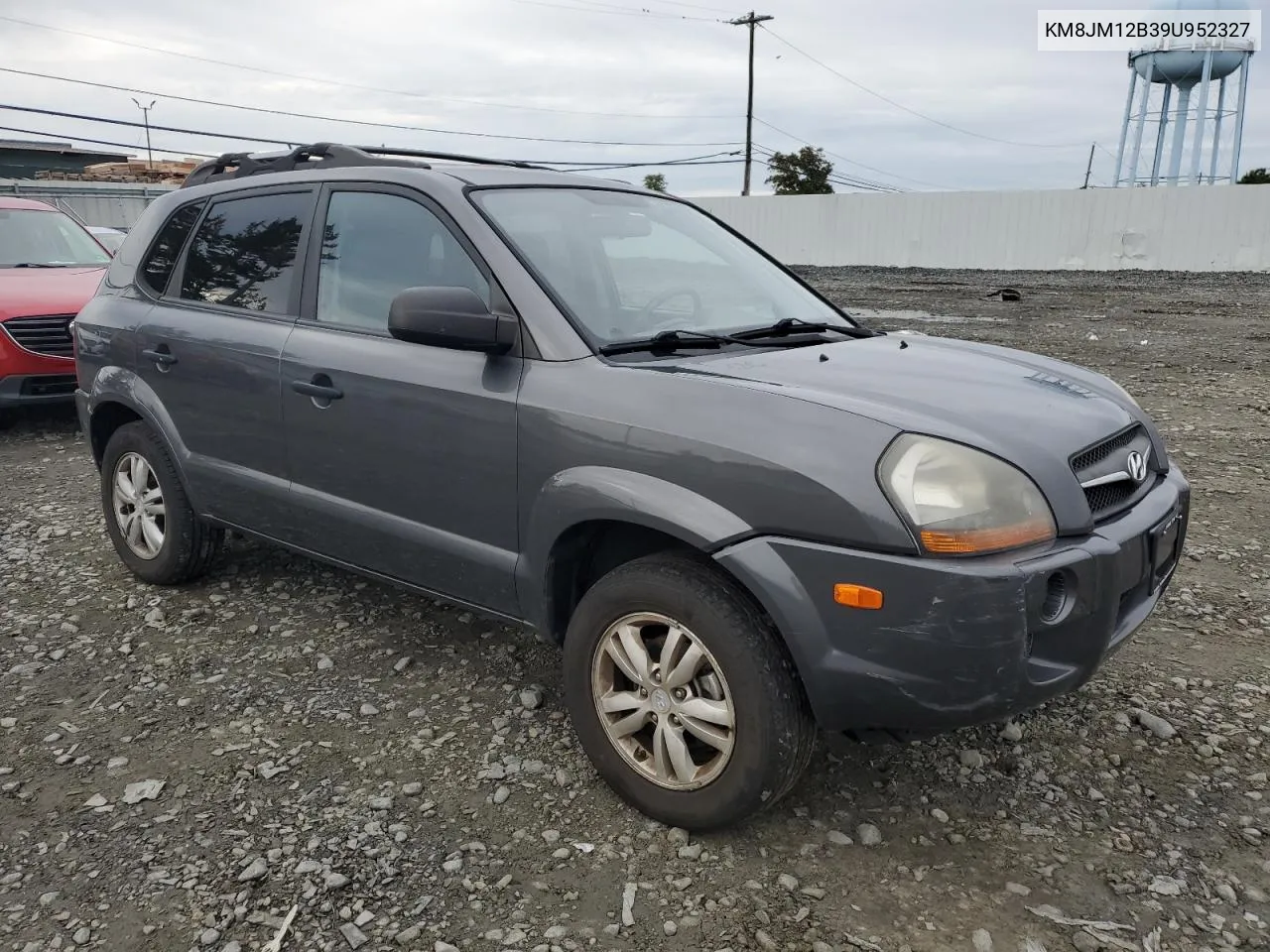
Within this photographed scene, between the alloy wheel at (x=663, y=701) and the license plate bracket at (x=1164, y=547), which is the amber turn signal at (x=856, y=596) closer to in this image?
the alloy wheel at (x=663, y=701)

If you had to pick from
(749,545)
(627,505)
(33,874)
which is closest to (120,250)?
(33,874)

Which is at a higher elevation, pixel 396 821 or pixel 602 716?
pixel 602 716

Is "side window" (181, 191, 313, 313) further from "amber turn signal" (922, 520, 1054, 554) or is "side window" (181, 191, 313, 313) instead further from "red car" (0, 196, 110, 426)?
"red car" (0, 196, 110, 426)

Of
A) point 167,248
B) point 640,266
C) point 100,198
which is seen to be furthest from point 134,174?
point 640,266

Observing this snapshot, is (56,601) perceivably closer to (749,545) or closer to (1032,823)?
(749,545)

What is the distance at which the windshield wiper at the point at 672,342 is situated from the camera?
291 cm

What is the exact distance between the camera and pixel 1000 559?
2215 millimetres

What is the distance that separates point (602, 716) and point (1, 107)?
34.9m

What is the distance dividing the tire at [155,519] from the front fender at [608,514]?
2.08 metres

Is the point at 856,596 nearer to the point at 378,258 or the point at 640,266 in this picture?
the point at 640,266

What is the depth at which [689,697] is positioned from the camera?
2.59 m

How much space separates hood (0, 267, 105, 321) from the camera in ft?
24.6

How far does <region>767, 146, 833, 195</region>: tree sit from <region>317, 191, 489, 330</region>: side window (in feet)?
158

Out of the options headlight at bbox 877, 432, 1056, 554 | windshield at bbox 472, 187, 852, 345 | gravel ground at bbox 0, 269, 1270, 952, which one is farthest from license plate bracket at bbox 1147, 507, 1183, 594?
windshield at bbox 472, 187, 852, 345
